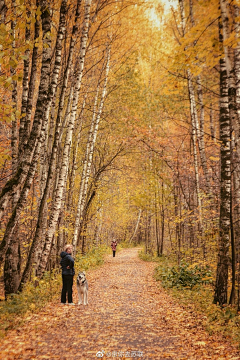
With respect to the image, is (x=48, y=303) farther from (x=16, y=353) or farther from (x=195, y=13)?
(x=195, y=13)

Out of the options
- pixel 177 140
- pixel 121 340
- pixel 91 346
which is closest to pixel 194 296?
pixel 121 340

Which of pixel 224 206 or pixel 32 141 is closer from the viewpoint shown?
pixel 32 141

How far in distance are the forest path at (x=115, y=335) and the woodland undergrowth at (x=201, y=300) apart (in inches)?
10.3

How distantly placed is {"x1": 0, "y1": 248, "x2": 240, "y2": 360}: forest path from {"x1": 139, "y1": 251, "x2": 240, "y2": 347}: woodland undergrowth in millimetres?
261

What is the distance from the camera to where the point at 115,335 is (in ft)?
15.3

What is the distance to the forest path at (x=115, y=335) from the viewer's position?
3887mm

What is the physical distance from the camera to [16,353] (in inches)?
147

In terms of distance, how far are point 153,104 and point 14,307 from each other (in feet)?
46.4

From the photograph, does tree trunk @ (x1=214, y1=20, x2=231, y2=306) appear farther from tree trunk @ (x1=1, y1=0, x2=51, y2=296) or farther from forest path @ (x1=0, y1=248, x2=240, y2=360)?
tree trunk @ (x1=1, y1=0, x2=51, y2=296)

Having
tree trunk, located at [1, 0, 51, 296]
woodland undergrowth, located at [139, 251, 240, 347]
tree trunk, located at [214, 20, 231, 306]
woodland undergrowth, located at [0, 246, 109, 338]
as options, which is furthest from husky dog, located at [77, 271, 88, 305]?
tree trunk, located at [214, 20, 231, 306]

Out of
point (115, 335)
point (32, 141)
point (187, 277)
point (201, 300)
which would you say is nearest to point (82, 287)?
point (115, 335)

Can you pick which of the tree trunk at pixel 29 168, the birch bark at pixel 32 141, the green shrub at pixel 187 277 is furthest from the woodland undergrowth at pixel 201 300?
the birch bark at pixel 32 141

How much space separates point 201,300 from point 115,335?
328cm

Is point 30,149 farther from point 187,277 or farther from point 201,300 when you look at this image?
point 187,277
